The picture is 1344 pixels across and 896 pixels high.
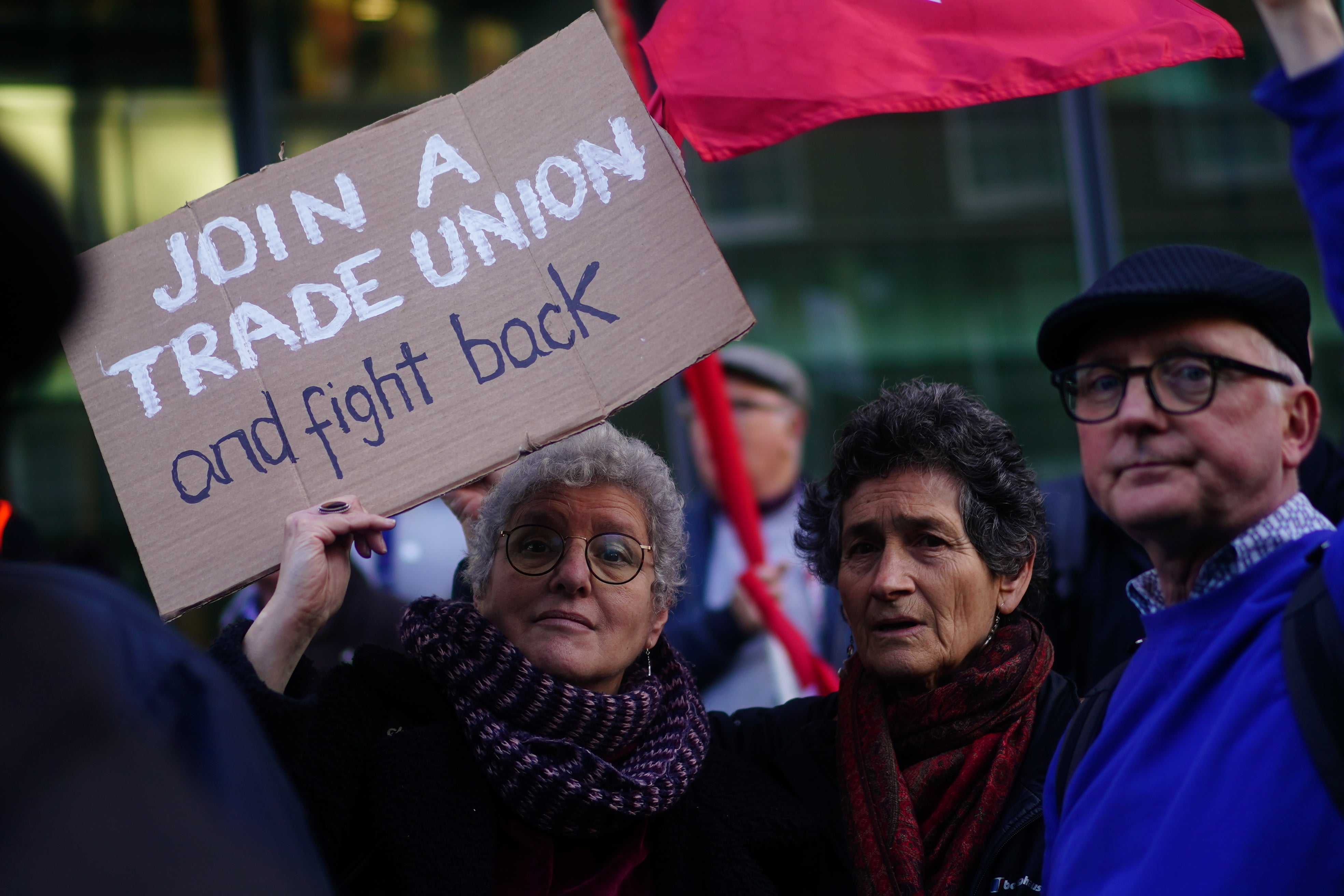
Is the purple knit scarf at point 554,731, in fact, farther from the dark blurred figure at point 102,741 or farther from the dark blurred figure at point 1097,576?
the dark blurred figure at point 102,741

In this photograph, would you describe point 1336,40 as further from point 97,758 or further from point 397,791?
point 397,791

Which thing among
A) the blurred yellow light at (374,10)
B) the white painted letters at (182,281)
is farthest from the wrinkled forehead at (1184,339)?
the blurred yellow light at (374,10)

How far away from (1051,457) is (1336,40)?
17.5 feet

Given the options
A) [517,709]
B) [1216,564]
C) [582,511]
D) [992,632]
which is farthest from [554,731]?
[1216,564]

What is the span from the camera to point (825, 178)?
6.61 metres

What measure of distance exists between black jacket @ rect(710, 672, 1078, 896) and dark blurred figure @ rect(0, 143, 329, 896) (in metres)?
1.45

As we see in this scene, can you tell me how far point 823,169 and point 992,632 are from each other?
4.56 m

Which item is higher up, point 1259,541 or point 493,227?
point 493,227

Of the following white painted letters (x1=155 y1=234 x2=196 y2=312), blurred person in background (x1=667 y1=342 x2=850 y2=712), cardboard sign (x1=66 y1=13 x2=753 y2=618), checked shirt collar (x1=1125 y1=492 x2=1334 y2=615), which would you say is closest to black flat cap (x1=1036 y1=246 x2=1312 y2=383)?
checked shirt collar (x1=1125 y1=492 x2=1334 y2=615)

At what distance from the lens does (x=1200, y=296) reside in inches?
61.5

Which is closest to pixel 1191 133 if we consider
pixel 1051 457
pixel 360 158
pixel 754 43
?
pixel 1051 457

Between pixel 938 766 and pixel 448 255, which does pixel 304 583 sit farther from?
pixel 938 766

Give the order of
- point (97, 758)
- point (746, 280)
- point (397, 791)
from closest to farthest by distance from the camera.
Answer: point (97, 758) → point (397, 791) → point (746, 280)

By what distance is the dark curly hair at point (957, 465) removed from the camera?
2.41 metres
